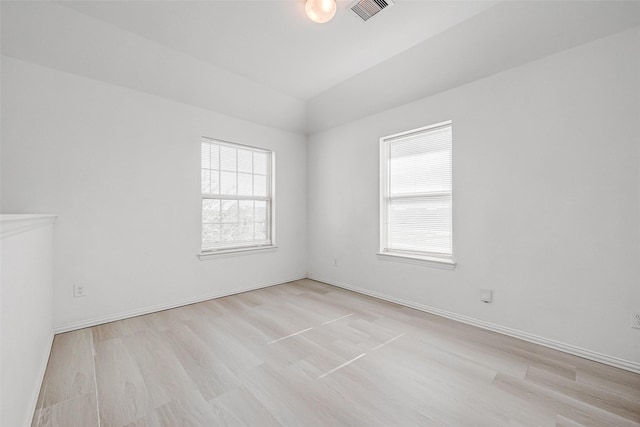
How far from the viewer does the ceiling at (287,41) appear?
212 centimetres

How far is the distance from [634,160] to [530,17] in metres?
1.29

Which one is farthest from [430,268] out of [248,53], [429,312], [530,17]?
[248,53]

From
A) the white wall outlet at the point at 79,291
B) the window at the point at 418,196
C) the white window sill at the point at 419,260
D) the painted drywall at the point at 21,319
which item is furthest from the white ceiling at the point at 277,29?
the white wall outlet at the point at 79,291

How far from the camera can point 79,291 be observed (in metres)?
2.65

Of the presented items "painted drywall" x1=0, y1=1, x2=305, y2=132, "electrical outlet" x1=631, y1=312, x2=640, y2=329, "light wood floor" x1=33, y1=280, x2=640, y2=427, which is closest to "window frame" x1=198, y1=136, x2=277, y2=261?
"painted drywall" x1=0, y1=1, x2=305, y2=132

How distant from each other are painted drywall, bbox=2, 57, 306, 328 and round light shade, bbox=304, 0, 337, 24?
198 cm

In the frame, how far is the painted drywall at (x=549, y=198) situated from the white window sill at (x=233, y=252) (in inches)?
78.6

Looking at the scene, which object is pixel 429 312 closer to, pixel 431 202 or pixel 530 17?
pixel 431 202

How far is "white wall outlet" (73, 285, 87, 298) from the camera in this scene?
2625 millimetres

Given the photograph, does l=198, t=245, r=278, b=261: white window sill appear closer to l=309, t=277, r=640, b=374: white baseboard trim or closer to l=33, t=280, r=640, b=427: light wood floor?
l=33, t=280, r=640, b=427: light wood floor

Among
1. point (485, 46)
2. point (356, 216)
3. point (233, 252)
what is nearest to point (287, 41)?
point (485, 46)

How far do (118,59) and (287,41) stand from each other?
5.35ft

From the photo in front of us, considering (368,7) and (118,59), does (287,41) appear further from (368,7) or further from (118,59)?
(118,59)

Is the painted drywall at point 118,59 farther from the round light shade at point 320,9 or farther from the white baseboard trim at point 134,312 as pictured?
the white baseboard trim at point 134,312
